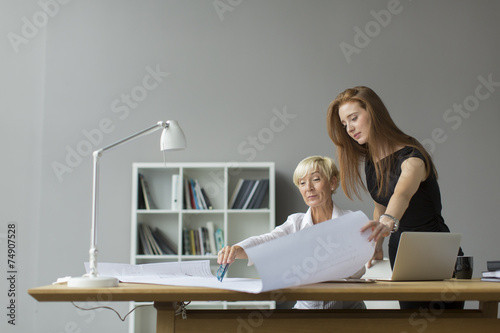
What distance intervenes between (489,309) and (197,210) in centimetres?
280

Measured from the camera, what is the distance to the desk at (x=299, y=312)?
1.16m

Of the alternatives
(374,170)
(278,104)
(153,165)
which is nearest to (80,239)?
(153,165)

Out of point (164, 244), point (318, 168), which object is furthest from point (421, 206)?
point (164, 244)

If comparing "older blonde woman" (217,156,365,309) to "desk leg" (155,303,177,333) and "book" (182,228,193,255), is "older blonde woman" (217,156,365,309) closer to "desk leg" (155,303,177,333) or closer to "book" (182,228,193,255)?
"desk leg" (155,303,177,333)

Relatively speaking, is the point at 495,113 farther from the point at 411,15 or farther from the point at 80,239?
the point at 80,239

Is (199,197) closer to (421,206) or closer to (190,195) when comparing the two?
(190,195)

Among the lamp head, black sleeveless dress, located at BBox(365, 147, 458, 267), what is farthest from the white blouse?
the lamp head

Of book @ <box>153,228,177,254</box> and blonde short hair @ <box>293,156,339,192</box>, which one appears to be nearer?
blonde short hair @ <box>293,156,339,192</box>

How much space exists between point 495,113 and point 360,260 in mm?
3671

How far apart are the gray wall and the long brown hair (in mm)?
2269

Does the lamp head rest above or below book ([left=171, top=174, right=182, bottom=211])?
above

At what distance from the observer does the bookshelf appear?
401 cm

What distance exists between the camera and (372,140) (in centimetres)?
196

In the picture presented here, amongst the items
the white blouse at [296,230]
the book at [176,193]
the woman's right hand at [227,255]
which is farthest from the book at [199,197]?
the woman's right hand at [227,255]
